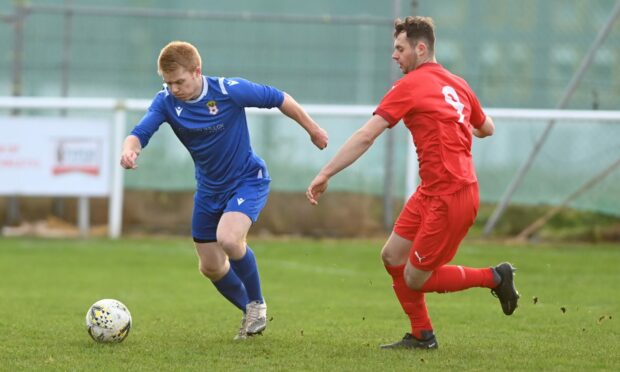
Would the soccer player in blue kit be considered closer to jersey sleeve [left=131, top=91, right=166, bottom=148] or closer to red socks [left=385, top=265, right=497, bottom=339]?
jersey sleeve [left=131, top=91, right=166, bottom=148]

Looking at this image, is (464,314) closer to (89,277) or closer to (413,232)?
(413,232)

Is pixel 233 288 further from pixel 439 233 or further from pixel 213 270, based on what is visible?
pixel 439 233

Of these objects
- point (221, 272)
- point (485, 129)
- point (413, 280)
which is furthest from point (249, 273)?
point (485, 129)

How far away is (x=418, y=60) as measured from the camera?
627 cm

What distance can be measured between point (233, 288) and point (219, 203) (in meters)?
0.56

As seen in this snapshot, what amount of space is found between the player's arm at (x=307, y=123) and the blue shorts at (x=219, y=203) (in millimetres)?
484

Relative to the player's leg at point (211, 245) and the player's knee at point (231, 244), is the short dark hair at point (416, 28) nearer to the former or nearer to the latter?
the player's knee at point (231, 244)

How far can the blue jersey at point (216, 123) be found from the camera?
688cm

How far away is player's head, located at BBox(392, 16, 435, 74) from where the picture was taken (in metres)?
6.18

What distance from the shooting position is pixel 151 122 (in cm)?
684

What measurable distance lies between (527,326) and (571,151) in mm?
8201

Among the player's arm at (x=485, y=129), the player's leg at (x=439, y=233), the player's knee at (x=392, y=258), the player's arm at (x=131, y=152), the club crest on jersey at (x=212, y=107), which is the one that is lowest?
the player's knee at (x=392, y=258)

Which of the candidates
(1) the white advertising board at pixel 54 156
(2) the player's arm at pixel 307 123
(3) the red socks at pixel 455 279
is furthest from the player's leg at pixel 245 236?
(1) the white advertising board at pixel 54 156

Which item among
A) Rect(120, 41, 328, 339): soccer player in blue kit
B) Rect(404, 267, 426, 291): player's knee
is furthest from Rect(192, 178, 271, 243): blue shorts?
Rect(404, 267, 426, 291): player's knee
